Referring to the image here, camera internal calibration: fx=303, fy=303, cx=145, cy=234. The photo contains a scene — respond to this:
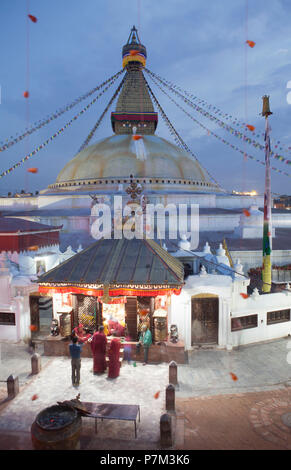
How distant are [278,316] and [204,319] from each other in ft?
10.4

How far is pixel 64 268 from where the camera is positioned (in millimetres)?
11039

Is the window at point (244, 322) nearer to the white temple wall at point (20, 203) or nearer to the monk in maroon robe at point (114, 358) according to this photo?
the monk in maroon robe at point (114, 358)

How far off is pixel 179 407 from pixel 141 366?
7.76 ft

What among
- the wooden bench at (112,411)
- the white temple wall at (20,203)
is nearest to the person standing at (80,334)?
the wooden bench at (112,411)

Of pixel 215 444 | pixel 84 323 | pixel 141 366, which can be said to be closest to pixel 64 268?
pixel 84 323

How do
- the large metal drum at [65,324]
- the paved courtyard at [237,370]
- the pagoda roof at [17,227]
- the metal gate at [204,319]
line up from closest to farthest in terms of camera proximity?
the paved courtyard at [237,370] → the large metal drum at [65,324] → the metal gate at [204,319] → the pagoda roof at [17,227]

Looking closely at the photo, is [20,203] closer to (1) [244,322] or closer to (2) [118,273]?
(2) [118,273]

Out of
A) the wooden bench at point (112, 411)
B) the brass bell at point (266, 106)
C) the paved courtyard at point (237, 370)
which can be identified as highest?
the brass bell at point (266, 106)

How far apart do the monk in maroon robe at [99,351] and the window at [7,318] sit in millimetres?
4516

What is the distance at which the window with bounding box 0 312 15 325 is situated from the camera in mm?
11873

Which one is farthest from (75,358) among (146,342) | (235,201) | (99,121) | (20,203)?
(99,121)

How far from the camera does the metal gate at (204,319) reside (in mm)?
11125

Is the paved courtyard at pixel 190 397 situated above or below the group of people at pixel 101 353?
below
